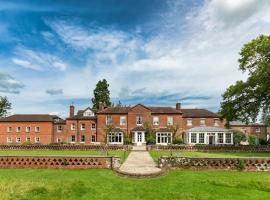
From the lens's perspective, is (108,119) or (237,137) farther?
(237,137)

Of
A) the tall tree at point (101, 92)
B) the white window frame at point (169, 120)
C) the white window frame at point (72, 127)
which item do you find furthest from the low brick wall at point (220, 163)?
the tall tree at point (101, 92)

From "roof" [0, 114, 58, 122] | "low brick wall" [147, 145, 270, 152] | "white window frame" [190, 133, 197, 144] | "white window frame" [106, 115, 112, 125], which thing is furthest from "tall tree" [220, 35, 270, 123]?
"roof" [0, 114, 58, 122]

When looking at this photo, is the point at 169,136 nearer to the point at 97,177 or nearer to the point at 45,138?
the point at 45,138

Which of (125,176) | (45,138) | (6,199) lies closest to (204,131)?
(45,138)

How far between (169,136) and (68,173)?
1475 inches

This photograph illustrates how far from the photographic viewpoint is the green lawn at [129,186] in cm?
1062

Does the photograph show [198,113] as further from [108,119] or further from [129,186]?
[129,186]

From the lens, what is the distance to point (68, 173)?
15445 mm

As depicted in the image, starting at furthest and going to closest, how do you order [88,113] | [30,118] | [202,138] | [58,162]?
[30,118]
[88,113]
[202,138]
[58,162]

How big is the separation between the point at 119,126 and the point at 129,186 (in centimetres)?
4083

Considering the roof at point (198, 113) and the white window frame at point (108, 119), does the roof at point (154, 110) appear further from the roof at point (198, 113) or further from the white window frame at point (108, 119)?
the roof at point (198, 113)

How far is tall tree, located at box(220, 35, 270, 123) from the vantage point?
31766mm

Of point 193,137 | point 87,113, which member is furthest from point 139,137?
point 87,113

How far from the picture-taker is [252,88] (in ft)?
113
